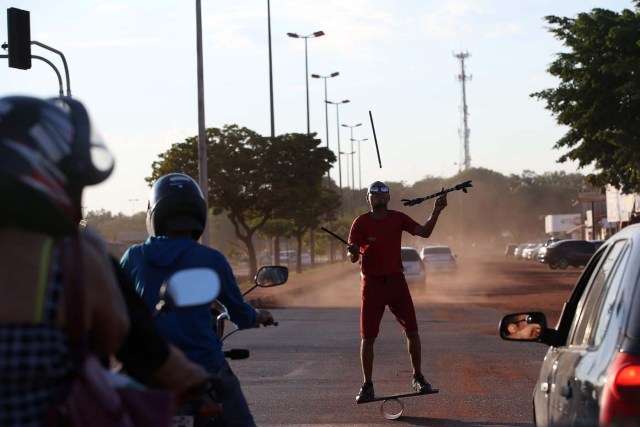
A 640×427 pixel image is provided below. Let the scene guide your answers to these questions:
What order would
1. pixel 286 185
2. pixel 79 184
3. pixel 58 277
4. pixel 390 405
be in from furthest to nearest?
pixel 286 185 < pixel 390 405 < pixel 79 184 < pixel 58 277

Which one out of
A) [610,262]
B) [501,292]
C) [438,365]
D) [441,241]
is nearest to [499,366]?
[438,365]

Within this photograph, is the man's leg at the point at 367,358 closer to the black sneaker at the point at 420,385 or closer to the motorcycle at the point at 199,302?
the black sneaker at the point at 420,385

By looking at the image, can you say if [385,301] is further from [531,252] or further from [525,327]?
[531,252]

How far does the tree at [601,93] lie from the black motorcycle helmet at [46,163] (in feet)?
108

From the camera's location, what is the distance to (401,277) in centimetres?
1048

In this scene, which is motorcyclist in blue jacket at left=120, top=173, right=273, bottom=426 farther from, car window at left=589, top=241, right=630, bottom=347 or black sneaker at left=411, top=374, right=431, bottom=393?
black sneaker at left=411, top=374, right=431, bottom=393

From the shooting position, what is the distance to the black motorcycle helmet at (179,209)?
5195 millimetres

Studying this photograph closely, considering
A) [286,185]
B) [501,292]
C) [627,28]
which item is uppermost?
[627,28]

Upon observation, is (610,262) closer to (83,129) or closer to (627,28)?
(83,129)

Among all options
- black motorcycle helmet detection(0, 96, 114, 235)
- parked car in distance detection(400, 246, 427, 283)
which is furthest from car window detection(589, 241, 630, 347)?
parked car in distance detection(400, 246, 427, 283)

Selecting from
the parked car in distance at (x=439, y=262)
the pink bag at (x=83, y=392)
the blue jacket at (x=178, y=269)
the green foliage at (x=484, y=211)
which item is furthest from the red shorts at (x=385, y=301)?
the green foliage at (x=484, y=211)

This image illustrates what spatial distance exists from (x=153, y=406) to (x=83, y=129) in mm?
697

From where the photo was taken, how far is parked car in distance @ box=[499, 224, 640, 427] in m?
4.15

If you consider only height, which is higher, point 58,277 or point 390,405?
point 58,277
